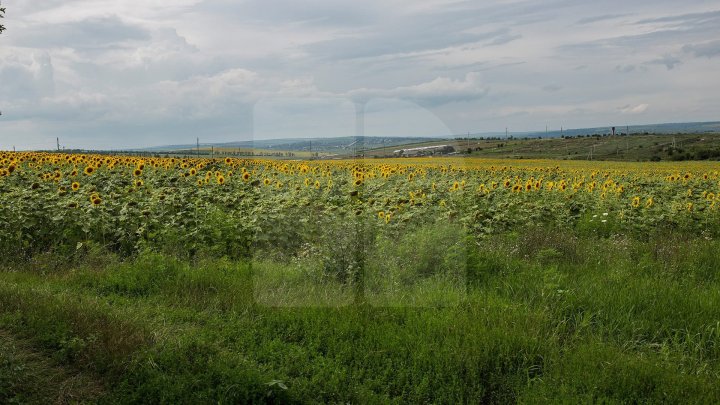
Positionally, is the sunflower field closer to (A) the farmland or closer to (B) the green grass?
(A) the farmland

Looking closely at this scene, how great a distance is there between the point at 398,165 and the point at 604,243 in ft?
30.9

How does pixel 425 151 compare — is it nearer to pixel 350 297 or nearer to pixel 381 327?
pixel 350 297

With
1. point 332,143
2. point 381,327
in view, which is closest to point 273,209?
point 332,143

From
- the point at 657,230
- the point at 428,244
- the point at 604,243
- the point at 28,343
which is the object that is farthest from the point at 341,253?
the point at 657,230

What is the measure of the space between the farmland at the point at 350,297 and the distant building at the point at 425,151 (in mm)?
1025

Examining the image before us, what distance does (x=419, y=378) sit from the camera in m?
5.22

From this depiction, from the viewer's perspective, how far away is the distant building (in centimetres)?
842

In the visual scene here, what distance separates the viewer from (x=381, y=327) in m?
6.05

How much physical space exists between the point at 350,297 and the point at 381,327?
0.96 metres

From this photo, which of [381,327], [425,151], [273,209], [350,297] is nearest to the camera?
[381,327]

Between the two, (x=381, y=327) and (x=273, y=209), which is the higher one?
(x=273, y=209)

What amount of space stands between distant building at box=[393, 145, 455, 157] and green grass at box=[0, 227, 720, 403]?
1.18 m

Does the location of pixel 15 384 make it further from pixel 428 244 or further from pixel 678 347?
pixel 678 347

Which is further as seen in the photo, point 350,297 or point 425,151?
point 425,151
